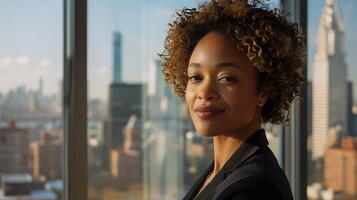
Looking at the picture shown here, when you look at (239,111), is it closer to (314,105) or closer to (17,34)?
(17,34)

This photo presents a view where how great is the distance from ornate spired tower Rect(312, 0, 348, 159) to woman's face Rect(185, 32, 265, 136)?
2.17 meters

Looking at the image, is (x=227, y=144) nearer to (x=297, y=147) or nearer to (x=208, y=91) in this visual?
(x=208, y=91)

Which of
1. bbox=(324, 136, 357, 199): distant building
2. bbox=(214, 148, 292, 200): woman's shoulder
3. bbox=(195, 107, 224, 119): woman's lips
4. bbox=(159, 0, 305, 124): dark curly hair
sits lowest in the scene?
bbox=(324, 136, 357, 199): distant building

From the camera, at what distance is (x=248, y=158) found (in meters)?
1.06

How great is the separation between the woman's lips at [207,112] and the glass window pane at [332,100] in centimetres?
216

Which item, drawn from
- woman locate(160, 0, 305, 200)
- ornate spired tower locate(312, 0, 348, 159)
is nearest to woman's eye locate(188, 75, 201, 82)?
woman locate(160, 0, 305, 200)

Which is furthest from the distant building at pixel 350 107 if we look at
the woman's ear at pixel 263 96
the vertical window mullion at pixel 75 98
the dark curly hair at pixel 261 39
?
the woman's ear at pixel 263 96

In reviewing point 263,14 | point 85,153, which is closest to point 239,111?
point 263,14

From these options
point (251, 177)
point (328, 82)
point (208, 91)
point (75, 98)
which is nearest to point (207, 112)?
point (208, 91)

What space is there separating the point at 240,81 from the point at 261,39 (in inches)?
4.2

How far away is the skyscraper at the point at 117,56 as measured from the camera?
2.69m

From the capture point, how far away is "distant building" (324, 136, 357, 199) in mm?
3231

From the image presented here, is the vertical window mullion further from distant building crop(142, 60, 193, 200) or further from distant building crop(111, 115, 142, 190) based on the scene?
distant building crop(142, 60, 193, 200)

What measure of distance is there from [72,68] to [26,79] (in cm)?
23
